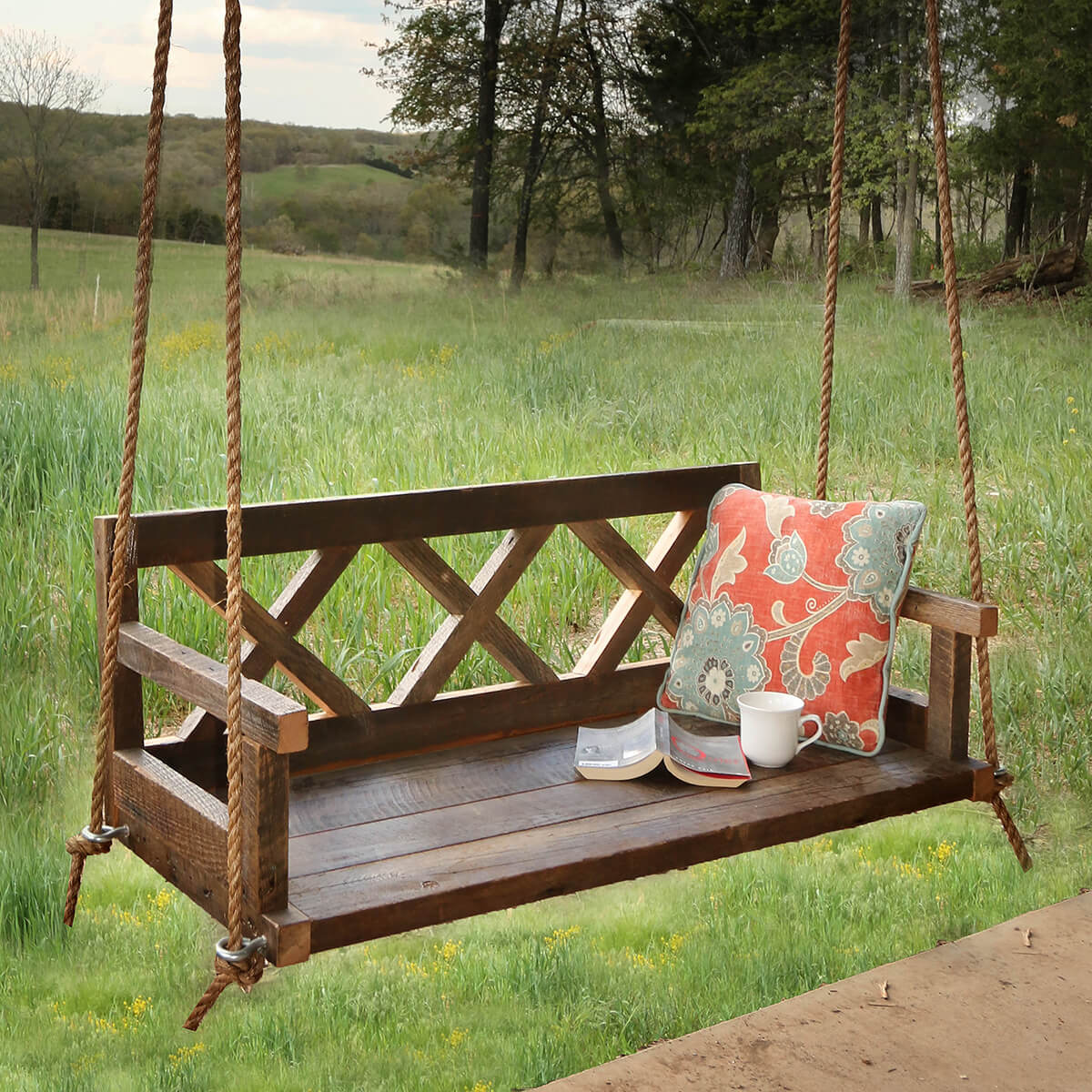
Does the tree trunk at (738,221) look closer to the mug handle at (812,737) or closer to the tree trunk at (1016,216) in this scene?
the tree trunk at (1016,216)

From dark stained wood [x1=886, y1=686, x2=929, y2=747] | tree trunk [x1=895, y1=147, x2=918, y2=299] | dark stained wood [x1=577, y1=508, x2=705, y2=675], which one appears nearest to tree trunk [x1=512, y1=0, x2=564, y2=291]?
tree trunk [x1=895, y1=147, x2=918, y2=299]

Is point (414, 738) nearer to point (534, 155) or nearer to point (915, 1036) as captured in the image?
point (915, 1036)

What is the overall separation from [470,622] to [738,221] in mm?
8988

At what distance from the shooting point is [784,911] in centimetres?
275

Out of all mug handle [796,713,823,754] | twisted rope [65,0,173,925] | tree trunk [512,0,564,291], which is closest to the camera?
twisted rope [65,0,173,925]

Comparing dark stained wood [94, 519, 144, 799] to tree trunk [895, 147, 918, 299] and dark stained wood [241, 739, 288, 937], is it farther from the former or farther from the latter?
tree trunk [895, 147, 918, 299]

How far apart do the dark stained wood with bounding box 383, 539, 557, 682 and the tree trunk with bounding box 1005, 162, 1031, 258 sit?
9.30 meters

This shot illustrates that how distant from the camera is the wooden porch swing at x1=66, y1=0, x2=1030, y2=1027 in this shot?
174cm

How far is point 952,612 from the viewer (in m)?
2.35

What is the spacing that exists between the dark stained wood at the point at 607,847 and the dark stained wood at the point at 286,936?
0.02m

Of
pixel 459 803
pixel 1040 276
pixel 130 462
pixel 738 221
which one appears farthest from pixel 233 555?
pixel 738 221

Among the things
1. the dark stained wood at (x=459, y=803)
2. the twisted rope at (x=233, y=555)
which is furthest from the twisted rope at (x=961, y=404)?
the twisted rope at (x=233, y=555)

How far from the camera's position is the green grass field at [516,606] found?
231cm

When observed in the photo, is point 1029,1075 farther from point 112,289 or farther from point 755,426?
point 112,289
